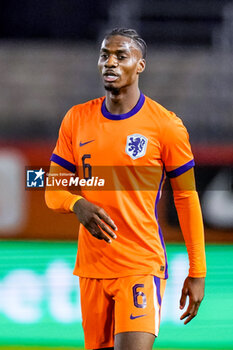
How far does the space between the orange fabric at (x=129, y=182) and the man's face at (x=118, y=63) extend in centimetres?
13

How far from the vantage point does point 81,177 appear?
2.48 m

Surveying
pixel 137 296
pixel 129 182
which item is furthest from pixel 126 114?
pixel 137 296

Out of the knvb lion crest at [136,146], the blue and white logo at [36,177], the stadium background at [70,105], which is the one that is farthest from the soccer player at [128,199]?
the stadium background at [70,105]

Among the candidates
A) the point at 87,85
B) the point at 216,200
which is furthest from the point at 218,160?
the point at 87,85

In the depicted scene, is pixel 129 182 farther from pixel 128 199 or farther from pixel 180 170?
pixel 180 170

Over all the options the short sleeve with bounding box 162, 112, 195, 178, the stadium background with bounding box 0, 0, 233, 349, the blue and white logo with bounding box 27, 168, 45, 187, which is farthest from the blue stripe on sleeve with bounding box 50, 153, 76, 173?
the stadium background with bounding box 0, 0, 233, 349

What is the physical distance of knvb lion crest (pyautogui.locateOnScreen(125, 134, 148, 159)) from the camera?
2.40 m

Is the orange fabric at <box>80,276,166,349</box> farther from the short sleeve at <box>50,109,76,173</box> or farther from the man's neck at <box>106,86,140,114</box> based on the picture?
the man's neck at <box>106,86,140,114</box>

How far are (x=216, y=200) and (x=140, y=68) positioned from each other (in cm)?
500

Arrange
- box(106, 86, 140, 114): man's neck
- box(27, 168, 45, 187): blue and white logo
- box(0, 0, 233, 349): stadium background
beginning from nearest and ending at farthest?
box(106, 86, 140, 114): man's neck < box(27, 168, 45, 187): blue and white logo < box(0, 0, 233, 349): stadium background

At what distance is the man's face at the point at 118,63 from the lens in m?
2.42

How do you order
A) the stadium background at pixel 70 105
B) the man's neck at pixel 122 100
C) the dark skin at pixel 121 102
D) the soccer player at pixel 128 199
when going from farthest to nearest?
1. the stadium background at pixel 70 105
2. the man's neck at pixel 122 100
3. the soccer player at pixel 128 199
4. the dark skin at pixel 121 102

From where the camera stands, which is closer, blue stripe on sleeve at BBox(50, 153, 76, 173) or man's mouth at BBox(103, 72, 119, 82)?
man's mouth at BBox(103, 72, 119, 82)

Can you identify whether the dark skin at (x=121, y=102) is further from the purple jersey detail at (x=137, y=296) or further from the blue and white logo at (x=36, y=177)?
the blue and white logo at (x=36, y=177)
